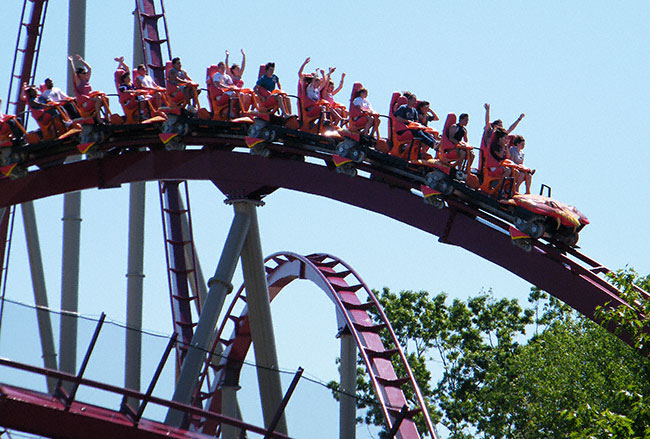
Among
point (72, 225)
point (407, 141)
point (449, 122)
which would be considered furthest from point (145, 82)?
point (449, 122)

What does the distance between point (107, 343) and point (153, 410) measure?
56 centimetres

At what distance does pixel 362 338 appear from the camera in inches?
514

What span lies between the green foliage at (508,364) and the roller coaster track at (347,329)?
13.7ft

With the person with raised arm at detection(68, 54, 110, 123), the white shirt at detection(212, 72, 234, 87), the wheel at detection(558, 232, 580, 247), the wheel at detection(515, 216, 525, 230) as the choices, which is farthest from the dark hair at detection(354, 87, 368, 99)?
the person with raised arm at detection(68, 54, 110, 123)

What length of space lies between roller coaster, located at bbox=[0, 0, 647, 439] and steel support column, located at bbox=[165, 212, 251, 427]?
0.22 feet

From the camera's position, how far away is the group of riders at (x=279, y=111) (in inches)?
386

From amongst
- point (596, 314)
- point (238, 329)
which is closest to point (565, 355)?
point (238, 329)

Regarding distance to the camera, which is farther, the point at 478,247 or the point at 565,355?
the point at 565,355

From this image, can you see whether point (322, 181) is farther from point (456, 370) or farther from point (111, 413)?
point (456, 370)

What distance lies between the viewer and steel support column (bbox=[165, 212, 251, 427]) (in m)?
9.75

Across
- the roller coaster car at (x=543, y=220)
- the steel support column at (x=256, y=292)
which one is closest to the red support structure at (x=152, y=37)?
the steel support column at (x=256, y=292)

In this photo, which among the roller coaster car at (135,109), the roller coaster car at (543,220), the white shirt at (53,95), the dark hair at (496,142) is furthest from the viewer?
the white shirt at (53,95)

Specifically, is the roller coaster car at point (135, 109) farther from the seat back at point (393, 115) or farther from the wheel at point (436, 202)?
the wheel at point (436, 202)

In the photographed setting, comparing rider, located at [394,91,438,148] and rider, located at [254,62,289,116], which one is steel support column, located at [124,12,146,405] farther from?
rider, located at [394,91,438,148]
